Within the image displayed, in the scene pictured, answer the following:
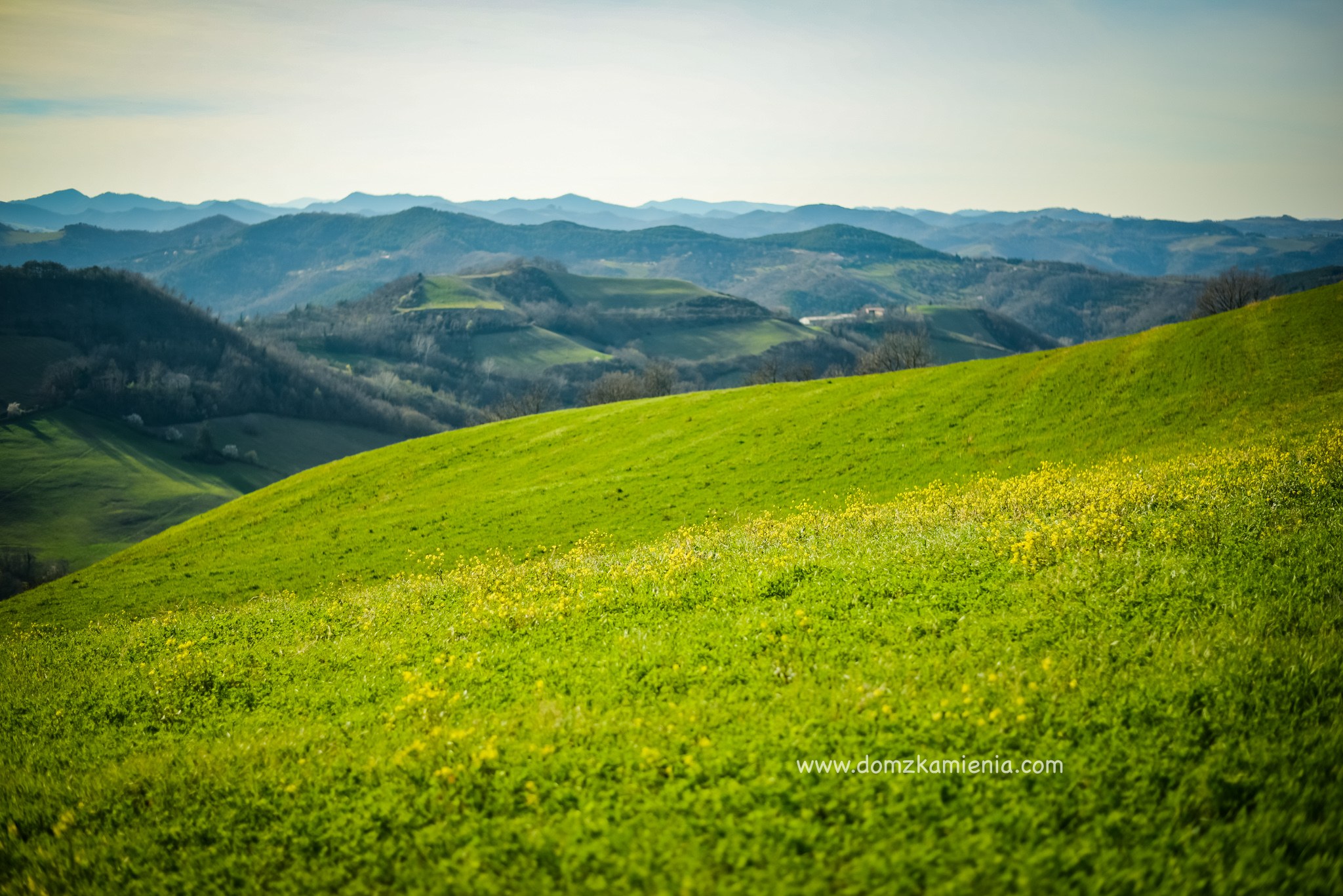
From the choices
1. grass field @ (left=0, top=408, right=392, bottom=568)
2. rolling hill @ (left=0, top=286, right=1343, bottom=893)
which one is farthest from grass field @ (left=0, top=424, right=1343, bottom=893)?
grass field @ (left=0, top=408, right=392, bottom=568)

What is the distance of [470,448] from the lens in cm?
5916

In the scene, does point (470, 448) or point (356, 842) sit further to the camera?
point (470, 448)

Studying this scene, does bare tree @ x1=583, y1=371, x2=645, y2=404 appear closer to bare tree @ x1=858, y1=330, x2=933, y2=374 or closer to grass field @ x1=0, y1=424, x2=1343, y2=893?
bare tree @ x1=858, y1=330, x2=933, y2=374

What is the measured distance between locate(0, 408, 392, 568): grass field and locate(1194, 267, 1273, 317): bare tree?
661 ft

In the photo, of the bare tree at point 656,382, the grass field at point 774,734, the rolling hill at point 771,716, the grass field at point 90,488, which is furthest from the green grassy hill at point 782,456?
the grass field at point 90,488

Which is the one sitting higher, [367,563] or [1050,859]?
[1050,859]

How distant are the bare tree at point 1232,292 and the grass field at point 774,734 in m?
128

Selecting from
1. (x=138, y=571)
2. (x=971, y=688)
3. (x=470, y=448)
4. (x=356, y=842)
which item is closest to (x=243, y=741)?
(x=356, y=842)

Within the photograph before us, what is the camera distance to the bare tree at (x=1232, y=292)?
11900cm

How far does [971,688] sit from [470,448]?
5267cm

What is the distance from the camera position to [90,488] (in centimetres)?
16550

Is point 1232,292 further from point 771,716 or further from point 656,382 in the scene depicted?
point 771,716

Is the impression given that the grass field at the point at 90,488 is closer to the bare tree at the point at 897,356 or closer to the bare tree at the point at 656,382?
the bare tree at the point at 656,382

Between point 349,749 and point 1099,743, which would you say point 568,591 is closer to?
point 349,749
